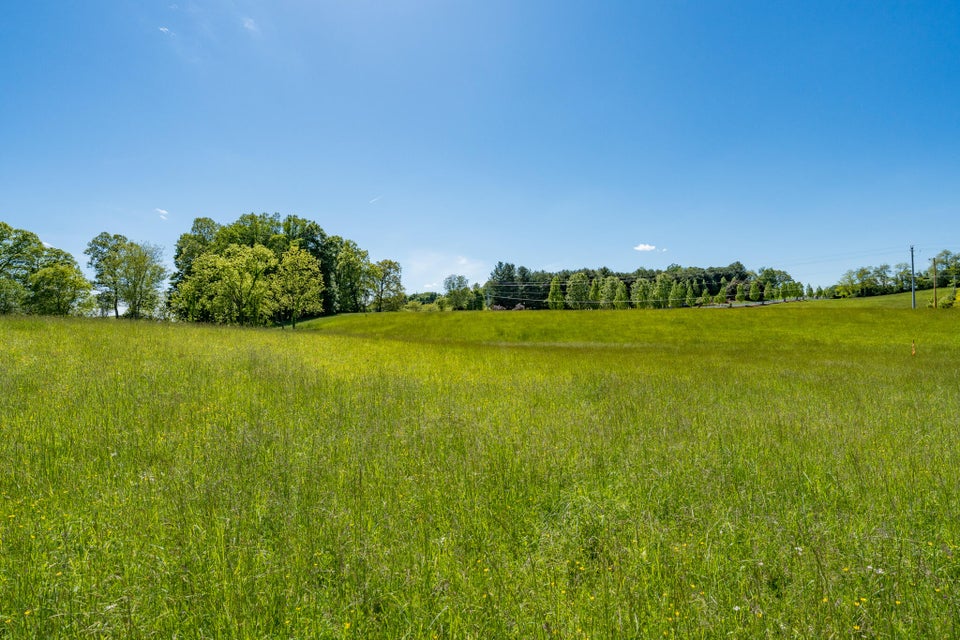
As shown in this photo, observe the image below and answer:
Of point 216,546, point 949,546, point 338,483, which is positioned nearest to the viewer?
point 216,546

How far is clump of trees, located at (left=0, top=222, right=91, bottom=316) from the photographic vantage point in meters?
51.1

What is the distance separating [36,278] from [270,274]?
112 ft

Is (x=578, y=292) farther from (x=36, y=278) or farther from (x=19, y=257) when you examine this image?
(x=19, y=257)

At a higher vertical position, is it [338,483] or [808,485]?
[338,483]

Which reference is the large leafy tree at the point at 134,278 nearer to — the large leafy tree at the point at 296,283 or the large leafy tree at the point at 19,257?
the large leafy tree at the point at 19,257

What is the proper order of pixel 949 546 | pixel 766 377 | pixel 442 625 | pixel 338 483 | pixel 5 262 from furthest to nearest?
pixel 5 262 → pixel 766 377 → pixel 338 483 → pixel 949 546 → pixel 442 625

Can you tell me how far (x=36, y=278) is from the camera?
5141 cm

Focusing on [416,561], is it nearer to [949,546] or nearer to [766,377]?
[949,546]

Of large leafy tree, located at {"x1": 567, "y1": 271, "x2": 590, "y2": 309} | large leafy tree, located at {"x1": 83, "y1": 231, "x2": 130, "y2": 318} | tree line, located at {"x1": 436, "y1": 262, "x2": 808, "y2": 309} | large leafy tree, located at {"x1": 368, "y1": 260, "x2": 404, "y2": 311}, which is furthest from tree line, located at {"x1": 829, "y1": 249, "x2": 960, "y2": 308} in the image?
large leafy tree, located at {"x1": 83, "y1": 231, "x2": 130, "y2": 318}

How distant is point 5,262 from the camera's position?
52500 mm

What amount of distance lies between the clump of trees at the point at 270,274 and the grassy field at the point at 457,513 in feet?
131

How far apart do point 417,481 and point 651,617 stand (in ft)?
9.31

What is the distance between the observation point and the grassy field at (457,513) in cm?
265

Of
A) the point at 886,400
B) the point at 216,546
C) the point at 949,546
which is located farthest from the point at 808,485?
the point at 886,400
